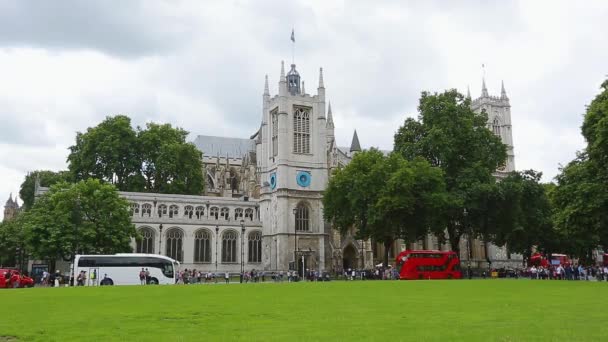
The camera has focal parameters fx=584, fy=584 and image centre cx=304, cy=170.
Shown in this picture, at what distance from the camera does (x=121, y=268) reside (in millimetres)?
42125

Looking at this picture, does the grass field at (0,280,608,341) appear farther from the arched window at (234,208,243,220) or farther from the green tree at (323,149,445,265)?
the arched window at (234,208,243,220)

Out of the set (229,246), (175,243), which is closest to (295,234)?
(229,246)

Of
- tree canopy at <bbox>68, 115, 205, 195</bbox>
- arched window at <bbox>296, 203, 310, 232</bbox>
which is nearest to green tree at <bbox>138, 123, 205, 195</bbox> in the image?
tree canopy at <bbox>68, 115, 205, 195</bbox>

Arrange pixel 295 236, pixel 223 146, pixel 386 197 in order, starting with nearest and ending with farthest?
pixel 386 197 < pixel 295 236 < pixel 223 146

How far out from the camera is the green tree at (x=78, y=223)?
45.2m

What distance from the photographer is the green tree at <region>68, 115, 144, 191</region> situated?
67.1 m

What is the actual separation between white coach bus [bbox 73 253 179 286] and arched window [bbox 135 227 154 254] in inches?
692

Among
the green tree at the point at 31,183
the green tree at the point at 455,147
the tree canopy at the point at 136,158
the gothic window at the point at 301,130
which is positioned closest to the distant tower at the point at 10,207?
the green tree at the point at 31,183

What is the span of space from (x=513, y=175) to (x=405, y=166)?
10.2 metres

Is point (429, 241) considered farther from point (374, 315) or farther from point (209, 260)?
point (374, 315)

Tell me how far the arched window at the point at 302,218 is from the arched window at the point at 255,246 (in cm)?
479

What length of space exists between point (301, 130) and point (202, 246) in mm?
17613

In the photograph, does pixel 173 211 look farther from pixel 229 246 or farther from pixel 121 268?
pixel 121 268

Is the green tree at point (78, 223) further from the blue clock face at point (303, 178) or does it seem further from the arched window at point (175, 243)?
the blue clock face at point (303, 178)
